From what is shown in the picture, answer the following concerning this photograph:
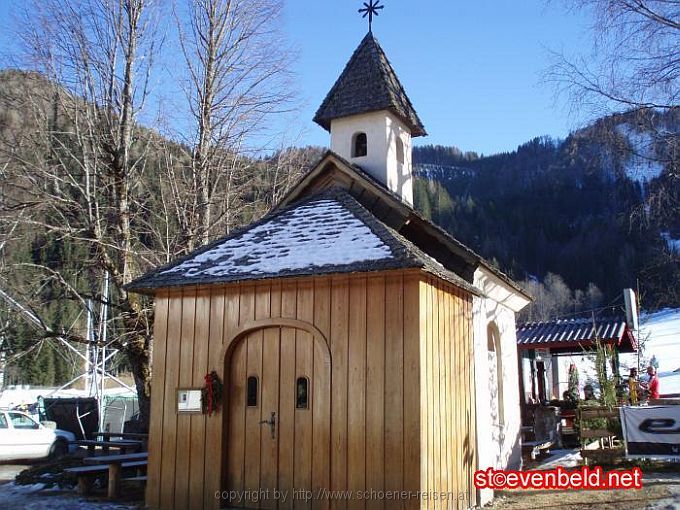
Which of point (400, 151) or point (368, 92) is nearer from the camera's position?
point (368, 92)

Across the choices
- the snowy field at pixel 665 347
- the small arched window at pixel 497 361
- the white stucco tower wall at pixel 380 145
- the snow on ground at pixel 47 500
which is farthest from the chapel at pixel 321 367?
the snowy field at pixel 665 347

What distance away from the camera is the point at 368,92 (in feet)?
46.8

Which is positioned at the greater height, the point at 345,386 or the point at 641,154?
the point at 641,154

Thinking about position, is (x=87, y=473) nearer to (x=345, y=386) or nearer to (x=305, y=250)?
(x=345, y=386)

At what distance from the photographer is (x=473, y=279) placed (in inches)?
478

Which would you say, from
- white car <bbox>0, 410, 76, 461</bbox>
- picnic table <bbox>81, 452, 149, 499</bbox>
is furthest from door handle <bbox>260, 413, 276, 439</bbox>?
white car <bbox>0, 410, 76, 461</bbox>

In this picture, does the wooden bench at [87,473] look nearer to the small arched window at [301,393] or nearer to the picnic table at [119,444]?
the picnic table at [119,444]

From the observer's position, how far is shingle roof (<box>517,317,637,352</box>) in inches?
877

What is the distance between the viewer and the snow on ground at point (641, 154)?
10.2m

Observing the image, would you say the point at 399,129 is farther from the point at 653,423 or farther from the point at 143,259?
the point at 653,423

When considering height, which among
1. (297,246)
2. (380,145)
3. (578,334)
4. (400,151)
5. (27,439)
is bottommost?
(27,439)

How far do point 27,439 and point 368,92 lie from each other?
13.9m

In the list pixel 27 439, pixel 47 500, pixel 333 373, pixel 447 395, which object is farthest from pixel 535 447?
pixel 27 439

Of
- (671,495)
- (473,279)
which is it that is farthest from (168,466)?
(671,495)
